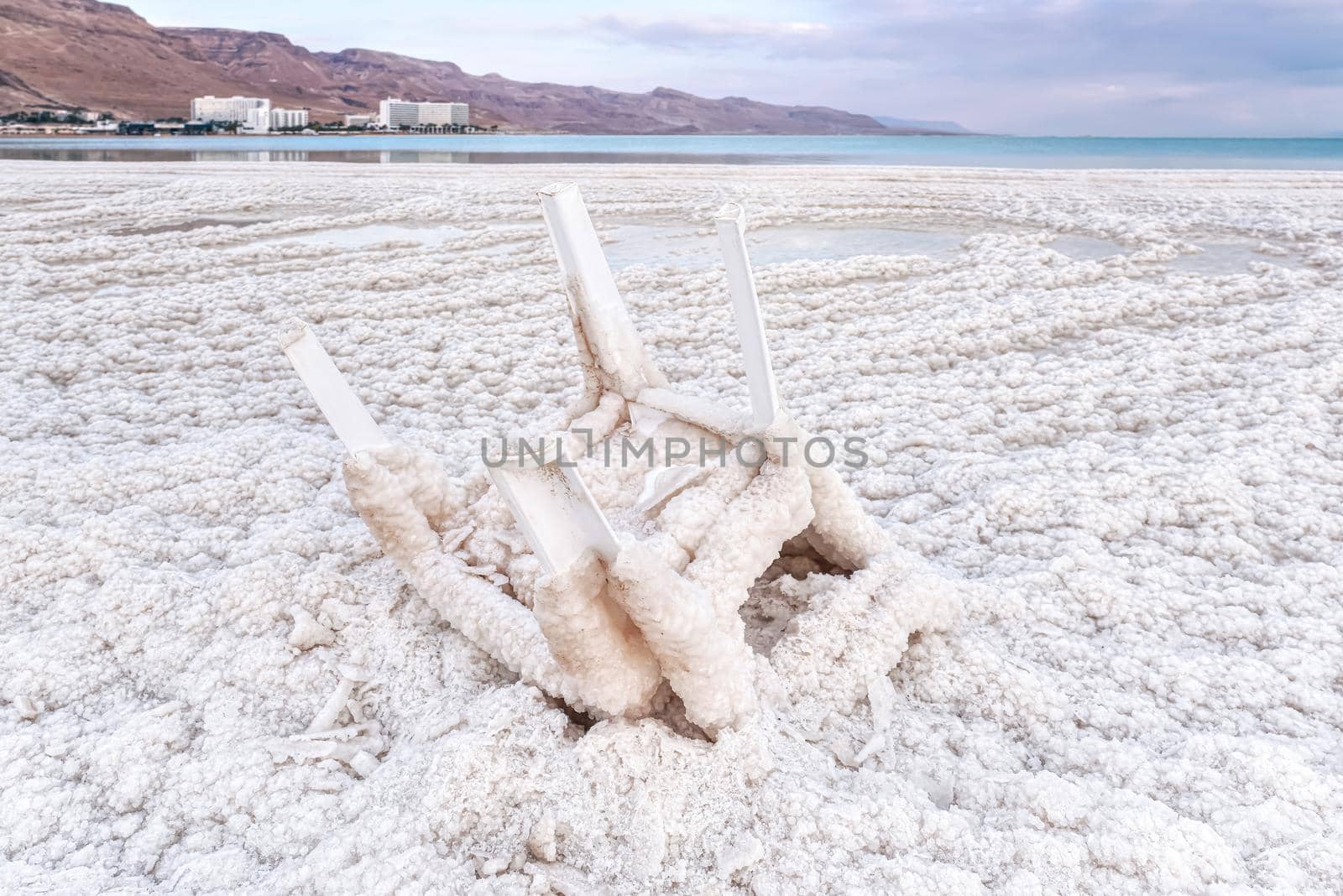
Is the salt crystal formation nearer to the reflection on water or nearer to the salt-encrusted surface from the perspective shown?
the salt-encrusted surface

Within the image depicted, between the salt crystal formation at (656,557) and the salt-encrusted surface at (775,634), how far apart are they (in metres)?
0.09

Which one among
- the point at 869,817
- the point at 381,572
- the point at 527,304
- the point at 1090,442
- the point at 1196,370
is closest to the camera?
the point at 869,817

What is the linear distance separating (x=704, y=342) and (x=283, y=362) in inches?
78.1

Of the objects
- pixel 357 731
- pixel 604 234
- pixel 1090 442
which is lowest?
pixel 357 731

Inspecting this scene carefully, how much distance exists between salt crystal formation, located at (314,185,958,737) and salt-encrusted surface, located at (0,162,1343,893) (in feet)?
0.28

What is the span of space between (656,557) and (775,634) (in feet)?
1.97

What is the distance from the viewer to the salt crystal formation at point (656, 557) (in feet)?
3.90

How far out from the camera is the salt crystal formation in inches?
46.8

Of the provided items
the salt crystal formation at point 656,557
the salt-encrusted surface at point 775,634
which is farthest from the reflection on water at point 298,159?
the salt crystal formation at point 656,557

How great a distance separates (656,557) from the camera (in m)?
1.17

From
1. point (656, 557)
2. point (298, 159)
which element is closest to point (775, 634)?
point (656, 557)

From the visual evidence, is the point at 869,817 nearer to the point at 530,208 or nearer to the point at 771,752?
the point at 771,752

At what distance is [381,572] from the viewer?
189cm

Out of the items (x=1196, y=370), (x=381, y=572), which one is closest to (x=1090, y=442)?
(x=1196, y=370)
